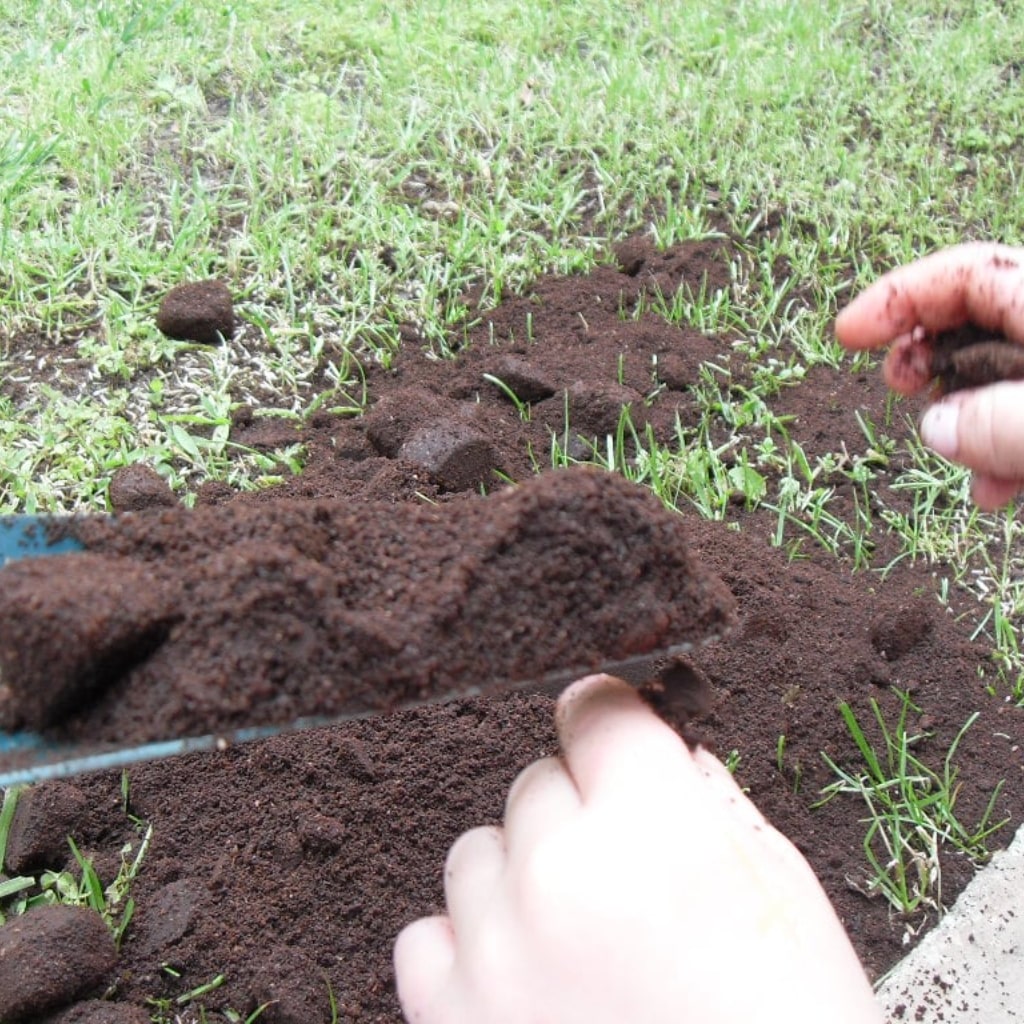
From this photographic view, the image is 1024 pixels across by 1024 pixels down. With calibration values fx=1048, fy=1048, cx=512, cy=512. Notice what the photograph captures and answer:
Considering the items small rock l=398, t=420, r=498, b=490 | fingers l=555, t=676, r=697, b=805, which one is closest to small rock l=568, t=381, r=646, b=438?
small rock l=398, t=420, r=498, b=490

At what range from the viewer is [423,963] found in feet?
4.66

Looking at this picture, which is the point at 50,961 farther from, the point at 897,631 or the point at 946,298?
the point at 946,298

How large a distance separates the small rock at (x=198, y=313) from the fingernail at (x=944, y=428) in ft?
6.42

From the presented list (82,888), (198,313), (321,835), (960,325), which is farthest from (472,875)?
(198,313)

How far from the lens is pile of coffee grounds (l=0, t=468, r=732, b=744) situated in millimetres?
1264

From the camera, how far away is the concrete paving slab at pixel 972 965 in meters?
1.90

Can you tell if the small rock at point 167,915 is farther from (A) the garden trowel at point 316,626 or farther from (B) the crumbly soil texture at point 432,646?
(A) the garden trowel at point 316,626

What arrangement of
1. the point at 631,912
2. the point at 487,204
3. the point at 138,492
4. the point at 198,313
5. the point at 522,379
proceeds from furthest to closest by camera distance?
the point at 487,204 < the point at 198,313 < the point at 522,379 < the point at 138,492 < the point at 631,912

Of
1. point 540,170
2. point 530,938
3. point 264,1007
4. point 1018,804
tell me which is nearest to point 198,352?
point 540,170

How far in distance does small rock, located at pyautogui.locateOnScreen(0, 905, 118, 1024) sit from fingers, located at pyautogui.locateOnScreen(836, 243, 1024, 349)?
1688mm

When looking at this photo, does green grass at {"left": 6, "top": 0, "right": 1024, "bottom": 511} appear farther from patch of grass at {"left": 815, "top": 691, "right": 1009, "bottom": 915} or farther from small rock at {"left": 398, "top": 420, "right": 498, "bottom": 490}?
patch of grass at {"left": 815, "top": 691, "right": 1009, "bottom": 915}

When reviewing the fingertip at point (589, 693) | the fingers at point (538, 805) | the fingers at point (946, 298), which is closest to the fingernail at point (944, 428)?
the fingers at point (946, 298)

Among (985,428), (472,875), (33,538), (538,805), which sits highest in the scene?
(985,428)

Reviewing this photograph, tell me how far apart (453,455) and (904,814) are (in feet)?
4.10
